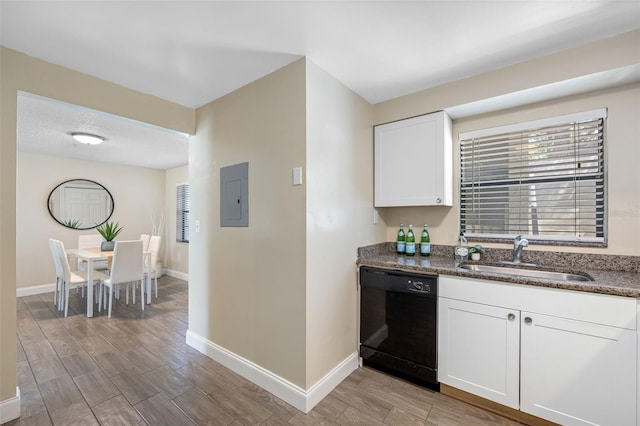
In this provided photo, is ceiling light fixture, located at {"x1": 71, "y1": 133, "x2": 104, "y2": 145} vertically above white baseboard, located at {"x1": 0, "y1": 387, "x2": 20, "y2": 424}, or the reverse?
ceiling light fixture, located at {"x1": 71, "y1": 133, "x2": 104, "y2": 145}

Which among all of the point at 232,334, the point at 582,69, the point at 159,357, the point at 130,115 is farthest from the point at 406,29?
the point at 159,357

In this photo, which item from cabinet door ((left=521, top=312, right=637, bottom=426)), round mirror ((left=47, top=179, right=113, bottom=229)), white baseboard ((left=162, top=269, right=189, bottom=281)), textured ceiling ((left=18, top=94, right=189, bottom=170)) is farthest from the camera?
white baseboard ((left=162, top=269, right=189, bottom=281))

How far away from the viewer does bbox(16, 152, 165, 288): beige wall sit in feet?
14.2

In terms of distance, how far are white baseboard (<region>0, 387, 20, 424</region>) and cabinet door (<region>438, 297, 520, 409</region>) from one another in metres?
2.75

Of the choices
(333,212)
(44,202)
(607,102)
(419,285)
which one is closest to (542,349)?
(419,285)

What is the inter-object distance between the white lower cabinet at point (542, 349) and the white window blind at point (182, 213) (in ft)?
16.8

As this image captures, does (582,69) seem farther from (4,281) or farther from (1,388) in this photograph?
(1,388)

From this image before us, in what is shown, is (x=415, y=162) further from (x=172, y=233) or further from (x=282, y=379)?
(x=172, y=233)

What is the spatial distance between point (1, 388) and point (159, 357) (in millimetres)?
952

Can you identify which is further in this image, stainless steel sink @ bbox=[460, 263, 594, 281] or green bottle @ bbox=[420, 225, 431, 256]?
green bottle @ bbox=[420, 225, 431, 256]

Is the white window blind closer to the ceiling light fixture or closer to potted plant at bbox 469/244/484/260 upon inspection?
the ceiling light fixture

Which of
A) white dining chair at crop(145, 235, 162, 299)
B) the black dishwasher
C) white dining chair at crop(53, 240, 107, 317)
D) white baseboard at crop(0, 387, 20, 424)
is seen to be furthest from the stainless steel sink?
white dining chair at crop(53, 240, 107, 317)

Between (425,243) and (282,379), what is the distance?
5.40ft

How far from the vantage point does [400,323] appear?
2037mm
